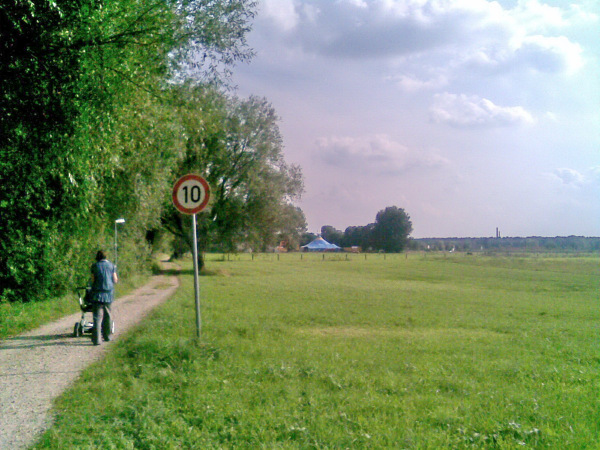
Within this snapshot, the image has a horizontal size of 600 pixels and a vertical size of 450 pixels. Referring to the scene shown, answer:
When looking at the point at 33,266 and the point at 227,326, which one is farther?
the point at 33,266

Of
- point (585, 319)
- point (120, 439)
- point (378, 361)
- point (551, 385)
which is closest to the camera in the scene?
point (120, 439)

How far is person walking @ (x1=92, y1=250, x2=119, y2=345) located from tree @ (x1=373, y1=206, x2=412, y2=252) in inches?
4740

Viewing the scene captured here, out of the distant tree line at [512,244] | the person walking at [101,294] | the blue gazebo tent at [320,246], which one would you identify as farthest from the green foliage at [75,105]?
the blue gazebo tent at [320,246]

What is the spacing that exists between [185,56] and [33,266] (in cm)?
747

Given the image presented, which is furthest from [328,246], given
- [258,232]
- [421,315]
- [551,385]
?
[551,385]

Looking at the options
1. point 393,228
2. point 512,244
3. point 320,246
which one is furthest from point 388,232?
point 512,244

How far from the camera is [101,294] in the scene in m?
9.84

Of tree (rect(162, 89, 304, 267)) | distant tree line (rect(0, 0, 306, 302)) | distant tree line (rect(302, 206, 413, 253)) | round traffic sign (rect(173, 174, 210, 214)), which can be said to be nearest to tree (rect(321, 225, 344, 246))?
distant tree line (rect(302, 206, 413, 253))

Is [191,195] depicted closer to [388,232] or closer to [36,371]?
[36,371]

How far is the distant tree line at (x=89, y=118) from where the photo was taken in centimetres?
888

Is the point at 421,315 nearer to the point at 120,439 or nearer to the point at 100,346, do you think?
the point at 100,346

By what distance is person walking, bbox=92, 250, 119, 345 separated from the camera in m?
9.84

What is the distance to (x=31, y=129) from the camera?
30.5 feet

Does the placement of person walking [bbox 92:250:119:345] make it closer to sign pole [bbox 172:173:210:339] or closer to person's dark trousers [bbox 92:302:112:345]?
person's dark trousers [bbox 92:302:112:345]
